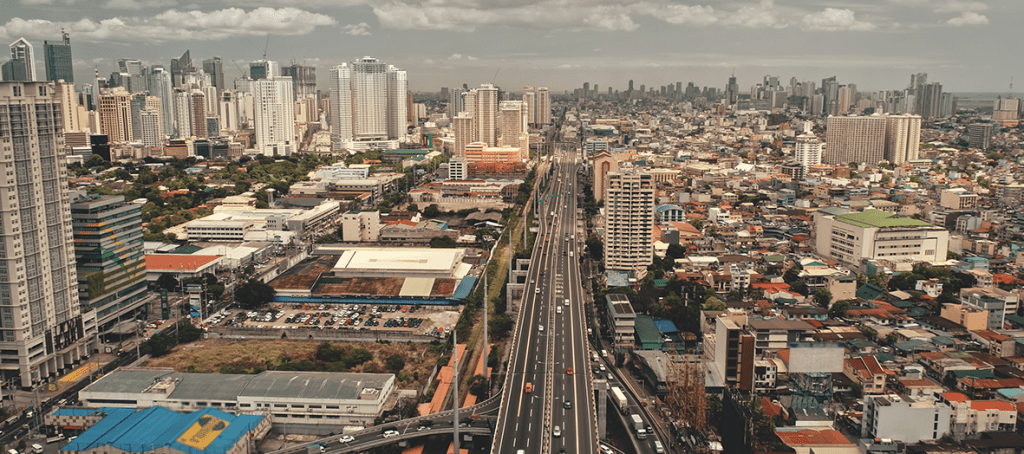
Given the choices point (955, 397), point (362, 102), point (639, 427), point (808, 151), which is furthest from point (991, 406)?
point (362, 102)

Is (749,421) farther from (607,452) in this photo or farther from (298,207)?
(298,207)

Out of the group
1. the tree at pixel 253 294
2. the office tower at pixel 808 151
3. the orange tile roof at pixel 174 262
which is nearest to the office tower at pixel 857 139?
the office tower at pixel 808 151

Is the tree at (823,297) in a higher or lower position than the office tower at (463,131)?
lower

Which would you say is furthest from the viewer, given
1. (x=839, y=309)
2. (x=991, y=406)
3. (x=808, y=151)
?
(x=808, y=151)

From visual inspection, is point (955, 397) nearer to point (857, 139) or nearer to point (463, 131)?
point (463, 131)

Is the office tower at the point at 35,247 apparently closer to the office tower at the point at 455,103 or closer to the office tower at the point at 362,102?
the office tower at the point at 362,102

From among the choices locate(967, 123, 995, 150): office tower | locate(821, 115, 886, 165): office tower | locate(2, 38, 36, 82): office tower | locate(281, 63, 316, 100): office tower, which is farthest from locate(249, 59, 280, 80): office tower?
locate(967, 123, 995, 150): office tower
